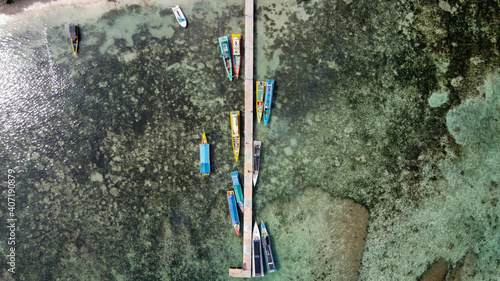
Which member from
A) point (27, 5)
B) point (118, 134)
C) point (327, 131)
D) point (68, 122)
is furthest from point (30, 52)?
point (327, 131)

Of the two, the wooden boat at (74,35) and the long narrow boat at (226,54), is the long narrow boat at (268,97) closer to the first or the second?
the long narrow boat at (226,54)

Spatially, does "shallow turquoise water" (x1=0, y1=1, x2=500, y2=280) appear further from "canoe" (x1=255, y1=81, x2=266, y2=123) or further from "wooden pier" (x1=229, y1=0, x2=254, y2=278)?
"canoe" (x1=255, y1=81, x2=266, y2=123)

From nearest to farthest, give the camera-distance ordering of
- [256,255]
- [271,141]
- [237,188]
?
[256,255] → [237,188] → [271,141]

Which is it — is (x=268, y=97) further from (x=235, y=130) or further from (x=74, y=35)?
(x=74, y=35)

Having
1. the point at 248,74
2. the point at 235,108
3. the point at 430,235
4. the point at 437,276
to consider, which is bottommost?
the point at 437,276

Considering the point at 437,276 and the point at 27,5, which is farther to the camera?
the point at 27,5


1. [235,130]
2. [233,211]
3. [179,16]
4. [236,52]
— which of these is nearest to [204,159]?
[235,130]

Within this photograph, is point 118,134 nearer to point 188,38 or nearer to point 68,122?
point 68,122
